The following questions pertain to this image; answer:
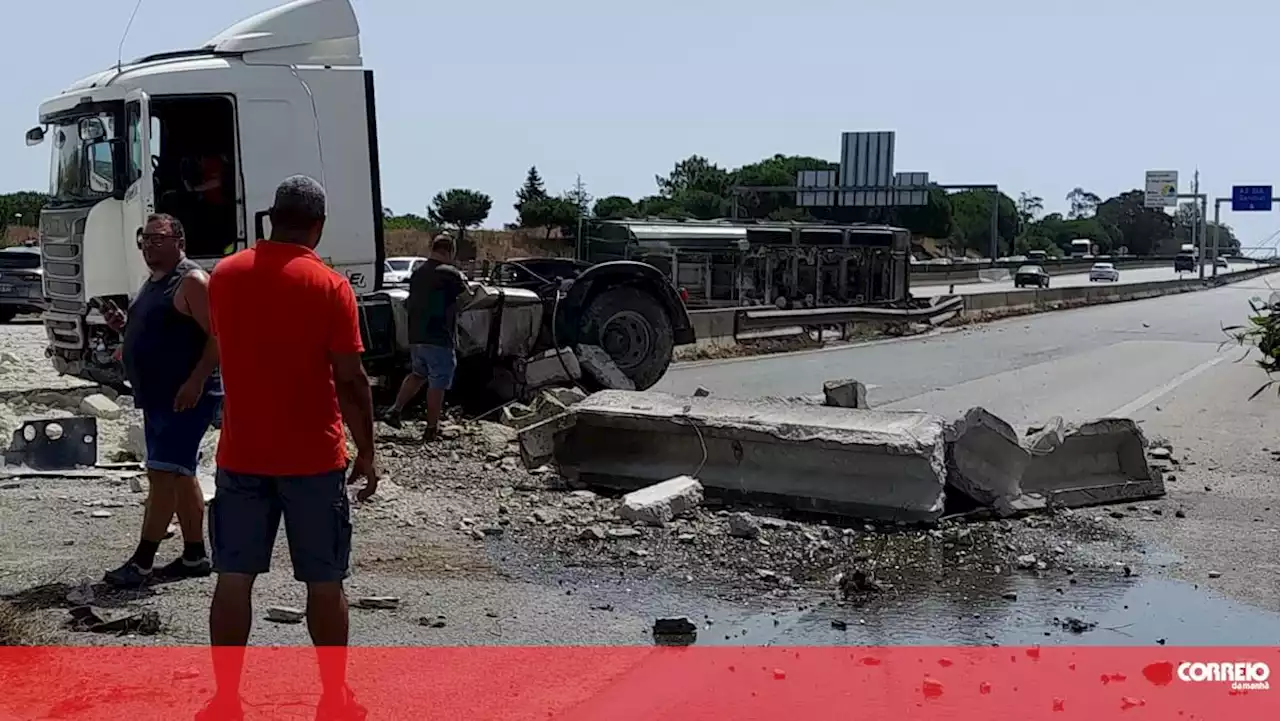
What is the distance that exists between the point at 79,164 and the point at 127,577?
5.84m

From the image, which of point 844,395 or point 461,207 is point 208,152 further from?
point 461,207

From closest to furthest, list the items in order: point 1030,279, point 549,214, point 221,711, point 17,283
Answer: point 221,711 → point 17,283 → point 1030,279 → point 549,214

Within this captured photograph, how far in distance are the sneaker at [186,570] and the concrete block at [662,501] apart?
2.30 m

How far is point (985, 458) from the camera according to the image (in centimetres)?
775

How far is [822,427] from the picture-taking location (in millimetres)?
7691

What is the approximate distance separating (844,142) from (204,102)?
5627 cm

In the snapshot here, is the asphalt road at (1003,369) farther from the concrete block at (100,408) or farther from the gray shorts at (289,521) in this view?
the gray shorts at (289,521)

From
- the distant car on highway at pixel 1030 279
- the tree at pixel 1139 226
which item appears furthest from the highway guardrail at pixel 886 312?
the tree at pixel 1139 226

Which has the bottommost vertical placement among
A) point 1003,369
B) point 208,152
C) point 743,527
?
point 1003,369

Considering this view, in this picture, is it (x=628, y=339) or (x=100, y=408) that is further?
(x=628, y=339)

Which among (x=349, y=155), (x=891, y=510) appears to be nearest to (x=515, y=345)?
(x=349, y=155)

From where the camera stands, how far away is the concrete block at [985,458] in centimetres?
762

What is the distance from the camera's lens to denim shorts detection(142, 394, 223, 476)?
572cm

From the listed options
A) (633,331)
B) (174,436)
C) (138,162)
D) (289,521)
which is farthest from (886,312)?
(289,521)
